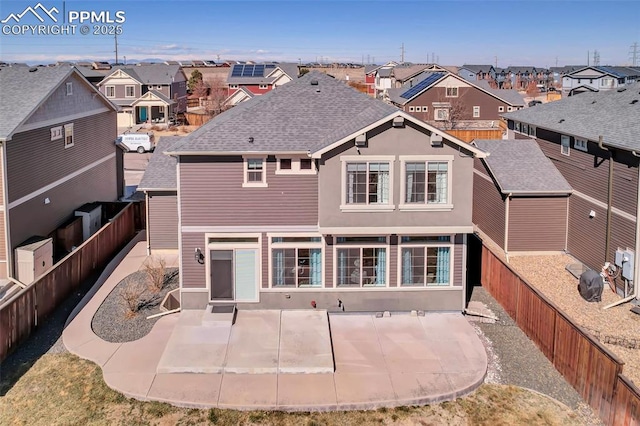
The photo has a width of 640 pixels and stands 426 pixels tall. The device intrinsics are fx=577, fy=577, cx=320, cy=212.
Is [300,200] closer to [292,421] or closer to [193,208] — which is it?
[193,208]

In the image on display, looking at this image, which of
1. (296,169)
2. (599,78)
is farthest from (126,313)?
(599,78)

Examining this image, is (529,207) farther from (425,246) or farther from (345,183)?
(345,183)

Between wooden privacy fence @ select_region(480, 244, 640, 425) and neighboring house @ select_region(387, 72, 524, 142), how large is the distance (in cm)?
3660

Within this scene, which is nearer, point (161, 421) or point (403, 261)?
point (161, 421)

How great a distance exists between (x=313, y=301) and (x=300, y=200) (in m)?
3.12

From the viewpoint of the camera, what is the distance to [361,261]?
693 inches

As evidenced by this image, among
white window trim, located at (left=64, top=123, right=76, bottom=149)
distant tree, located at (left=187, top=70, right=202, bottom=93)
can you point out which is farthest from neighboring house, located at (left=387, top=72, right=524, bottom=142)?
distant tree, located at (left=187, top=70, right=202, bottom=93)

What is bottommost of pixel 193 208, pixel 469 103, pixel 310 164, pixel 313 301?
pixel 313 301

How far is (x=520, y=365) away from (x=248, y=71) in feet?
223

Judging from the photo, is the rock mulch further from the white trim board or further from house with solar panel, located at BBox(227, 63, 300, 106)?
house with solar panel, located at BBox(227, 63, 300, 106)

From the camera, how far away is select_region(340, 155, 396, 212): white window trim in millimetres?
16750

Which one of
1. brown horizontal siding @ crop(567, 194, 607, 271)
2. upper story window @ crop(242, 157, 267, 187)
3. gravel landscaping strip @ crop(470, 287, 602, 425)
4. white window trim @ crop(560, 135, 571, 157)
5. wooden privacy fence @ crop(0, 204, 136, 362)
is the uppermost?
white window trim @ crop(560, 135, 571, 157)

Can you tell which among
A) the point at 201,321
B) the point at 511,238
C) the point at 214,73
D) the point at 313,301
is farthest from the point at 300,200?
the point at 214,73

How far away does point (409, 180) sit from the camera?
55.6ft
